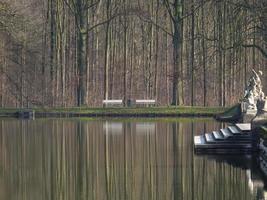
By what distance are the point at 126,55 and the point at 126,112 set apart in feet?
43.0

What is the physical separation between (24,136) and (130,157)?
891 cm

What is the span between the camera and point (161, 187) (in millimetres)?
15594

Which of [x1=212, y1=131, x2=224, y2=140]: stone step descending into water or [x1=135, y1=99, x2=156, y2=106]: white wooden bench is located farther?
[x1=135, y1=99, x2=156, y2=106]: white wooden bench

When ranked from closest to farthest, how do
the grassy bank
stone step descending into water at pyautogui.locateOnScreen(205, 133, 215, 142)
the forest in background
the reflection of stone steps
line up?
the reflection of stone steps < stone step descending into water at pyautogui.locateOnScreen(205, 133, 215, 142) < the grassy bank < the forest in background

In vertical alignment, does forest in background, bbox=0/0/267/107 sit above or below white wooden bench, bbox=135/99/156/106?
above

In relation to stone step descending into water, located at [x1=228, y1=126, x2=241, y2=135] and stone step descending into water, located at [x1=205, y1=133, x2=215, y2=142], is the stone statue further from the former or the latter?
stone step descending into water, located at [x1=205, y1=133, x2=215, y2=142]

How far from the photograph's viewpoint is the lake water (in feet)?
49.0

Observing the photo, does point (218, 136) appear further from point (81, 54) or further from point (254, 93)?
point (81, 54)

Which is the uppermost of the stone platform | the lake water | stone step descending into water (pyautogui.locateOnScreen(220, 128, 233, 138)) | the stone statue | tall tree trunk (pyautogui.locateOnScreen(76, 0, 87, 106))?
tall tree trunk (pyautogui.locateOnScreen(76, 0, 87, 106))

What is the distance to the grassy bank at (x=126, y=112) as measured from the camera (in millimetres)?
43781

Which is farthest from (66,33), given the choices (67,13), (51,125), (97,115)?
(51,125)

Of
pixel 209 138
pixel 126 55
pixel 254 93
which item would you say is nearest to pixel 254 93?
pixel 254 93

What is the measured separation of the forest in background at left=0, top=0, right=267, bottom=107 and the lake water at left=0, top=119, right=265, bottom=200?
18336 millimetres

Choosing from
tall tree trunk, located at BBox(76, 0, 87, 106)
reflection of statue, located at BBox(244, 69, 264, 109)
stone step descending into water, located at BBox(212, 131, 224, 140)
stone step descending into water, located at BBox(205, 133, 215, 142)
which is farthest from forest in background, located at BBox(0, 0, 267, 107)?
stone step descending into water, located at BBox(205, 133, 215, 142)
